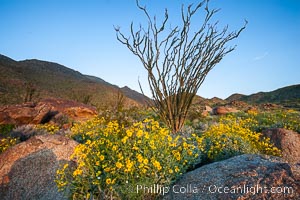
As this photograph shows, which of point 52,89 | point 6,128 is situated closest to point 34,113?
point 6,128

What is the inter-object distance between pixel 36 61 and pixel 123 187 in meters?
56.7

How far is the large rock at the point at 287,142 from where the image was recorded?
6477mm

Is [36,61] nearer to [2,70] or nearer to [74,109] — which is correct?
[2,70]

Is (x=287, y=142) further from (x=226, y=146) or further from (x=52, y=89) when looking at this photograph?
(x=52, y=89)

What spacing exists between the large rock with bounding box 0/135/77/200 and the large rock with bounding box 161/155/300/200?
195 cm

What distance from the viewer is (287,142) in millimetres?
6746

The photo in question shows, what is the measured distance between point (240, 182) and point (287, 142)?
4.25 metres

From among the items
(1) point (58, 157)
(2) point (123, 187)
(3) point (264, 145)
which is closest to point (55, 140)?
(1) point (58, 157)

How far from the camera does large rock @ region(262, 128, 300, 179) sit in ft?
21.2

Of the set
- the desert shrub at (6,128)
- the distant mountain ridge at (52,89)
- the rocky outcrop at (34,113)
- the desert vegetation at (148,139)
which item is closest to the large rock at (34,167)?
the desert vegetation at (148,139)

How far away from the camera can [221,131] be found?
5.86 metres

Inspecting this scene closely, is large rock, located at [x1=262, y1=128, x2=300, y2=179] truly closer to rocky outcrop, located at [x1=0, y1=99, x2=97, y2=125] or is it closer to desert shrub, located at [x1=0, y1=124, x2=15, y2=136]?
desert shrub, located at [x1=0, y1=124, x2=15, y2=136]

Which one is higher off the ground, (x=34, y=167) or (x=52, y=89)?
(x=52, y=89)

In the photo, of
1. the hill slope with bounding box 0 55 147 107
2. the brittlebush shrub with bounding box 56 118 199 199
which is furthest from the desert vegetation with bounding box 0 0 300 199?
the hill slope with bounding box 0 55 147 107
